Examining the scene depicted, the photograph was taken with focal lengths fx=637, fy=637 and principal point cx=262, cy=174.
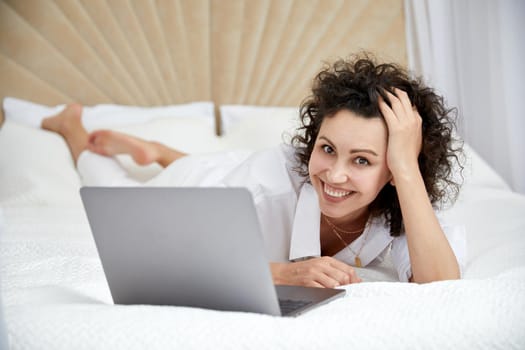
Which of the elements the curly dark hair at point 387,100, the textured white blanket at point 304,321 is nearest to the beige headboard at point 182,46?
the curly dark hair at point 387,100

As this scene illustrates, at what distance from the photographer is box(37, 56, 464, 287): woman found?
1393 millimetres

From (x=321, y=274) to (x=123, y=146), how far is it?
129 centimetres

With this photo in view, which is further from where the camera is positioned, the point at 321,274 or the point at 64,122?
the point at 64,122

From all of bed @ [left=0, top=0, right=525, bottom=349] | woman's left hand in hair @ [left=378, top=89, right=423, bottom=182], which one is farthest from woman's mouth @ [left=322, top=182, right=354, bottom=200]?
bed @ [left=0, top=0, right=525, bottom=349]

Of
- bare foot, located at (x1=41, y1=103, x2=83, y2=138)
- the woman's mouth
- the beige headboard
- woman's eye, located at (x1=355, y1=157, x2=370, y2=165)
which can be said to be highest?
the beige headboard

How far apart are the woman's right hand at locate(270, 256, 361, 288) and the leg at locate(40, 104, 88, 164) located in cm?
141

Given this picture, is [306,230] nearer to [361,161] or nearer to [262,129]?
[361,161]

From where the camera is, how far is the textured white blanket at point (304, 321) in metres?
0.84

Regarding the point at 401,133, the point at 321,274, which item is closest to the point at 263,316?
the point at 321,274

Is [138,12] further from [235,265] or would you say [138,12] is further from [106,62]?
[235,265]

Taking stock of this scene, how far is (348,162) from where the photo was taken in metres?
1.43

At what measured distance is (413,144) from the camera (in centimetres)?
146

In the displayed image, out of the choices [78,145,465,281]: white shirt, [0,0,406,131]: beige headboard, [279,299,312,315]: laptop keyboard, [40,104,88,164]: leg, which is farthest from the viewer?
[0,0,406,131]: beige headboard

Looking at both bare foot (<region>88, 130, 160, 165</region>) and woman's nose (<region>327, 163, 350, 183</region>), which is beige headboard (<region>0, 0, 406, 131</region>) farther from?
woman's nose (<region>327, 163, 350, 183</region>)
